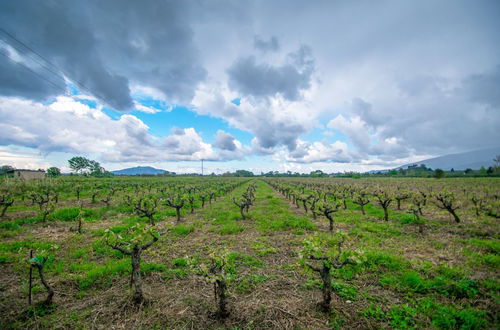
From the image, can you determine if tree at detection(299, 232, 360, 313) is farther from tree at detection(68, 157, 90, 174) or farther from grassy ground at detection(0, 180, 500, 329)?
tree at detection(68, 157, 90, 174)

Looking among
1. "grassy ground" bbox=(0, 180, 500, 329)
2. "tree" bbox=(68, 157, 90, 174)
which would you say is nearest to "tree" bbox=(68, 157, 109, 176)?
"tree" bbox=(68, 157, 90, 174)

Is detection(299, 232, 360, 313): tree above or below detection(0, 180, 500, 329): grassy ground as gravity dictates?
above

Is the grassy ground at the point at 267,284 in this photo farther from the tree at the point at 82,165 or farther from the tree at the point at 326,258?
the tree at the point at 82,165

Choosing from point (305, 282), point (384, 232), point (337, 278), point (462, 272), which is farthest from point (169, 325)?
point (384, 232)

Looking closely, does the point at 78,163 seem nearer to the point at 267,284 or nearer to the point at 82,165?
the point at 82,165

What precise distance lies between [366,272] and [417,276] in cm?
153

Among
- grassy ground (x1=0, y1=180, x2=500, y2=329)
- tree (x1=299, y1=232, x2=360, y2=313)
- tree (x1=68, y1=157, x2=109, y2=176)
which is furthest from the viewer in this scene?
tree (x1=68, y1=157, x2=109, y2=176)

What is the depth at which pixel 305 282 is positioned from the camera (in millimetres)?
6734

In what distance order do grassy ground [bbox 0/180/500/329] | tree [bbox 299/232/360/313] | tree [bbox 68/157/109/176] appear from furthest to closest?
tree [bbox 68/157/109/176] → grassy ground [bbox 0/180/500/329] → tree [bbox 299/232/360/313]

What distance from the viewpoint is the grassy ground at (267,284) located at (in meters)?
5.04

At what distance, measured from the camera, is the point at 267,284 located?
6629mm

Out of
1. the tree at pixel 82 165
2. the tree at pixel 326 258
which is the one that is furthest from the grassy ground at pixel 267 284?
the tree at pixel 82 165

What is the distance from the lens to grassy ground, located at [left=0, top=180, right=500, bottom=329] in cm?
504

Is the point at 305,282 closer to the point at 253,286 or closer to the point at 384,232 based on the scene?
the point at 253,286
